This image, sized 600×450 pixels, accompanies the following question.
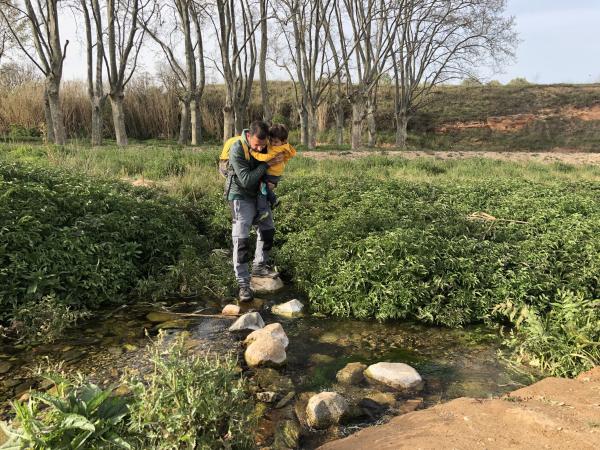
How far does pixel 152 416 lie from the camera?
2184 mm

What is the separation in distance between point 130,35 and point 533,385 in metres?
18.1

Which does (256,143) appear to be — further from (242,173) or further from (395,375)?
(395,375)

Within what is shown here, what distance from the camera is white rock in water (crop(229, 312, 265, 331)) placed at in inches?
186

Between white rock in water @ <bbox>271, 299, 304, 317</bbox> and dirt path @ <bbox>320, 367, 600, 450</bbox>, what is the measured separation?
228cm

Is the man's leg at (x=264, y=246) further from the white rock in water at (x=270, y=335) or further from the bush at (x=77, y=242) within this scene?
the white rock in water at (x=270, y=335)

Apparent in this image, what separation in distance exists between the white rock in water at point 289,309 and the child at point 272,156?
1195mm

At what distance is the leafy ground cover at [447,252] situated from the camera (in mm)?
4398

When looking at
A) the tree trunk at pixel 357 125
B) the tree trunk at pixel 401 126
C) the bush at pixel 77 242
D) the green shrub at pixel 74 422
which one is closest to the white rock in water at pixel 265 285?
the bush at pixel 77 242

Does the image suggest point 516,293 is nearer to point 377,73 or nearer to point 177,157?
point 177,157

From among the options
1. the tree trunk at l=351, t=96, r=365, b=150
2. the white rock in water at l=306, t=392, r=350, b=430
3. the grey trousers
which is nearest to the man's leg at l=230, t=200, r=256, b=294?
the grey trousers

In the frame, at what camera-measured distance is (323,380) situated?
3855 millimetres

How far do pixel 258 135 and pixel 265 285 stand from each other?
6.77 ft

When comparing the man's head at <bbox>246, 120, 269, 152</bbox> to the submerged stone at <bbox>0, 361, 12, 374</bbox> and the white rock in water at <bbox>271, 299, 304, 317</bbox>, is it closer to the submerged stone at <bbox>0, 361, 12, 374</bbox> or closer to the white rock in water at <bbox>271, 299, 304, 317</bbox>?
the white rock in water at <bbox>271, 299, 304, 317</bbox>

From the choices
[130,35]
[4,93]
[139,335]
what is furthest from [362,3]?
[139,335]
